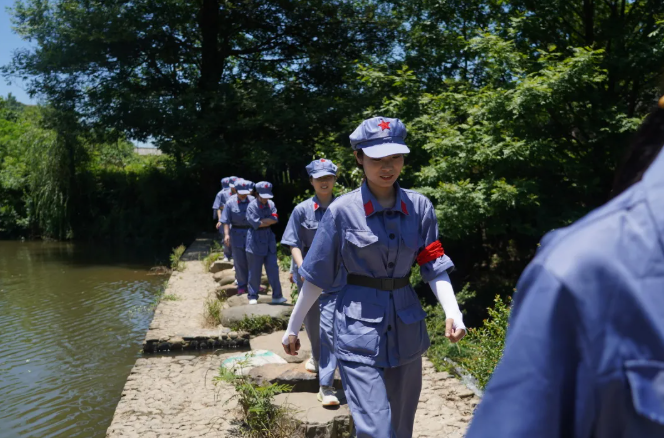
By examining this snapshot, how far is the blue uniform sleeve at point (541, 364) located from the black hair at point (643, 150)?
272 millimetres

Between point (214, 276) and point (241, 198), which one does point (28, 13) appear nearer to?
point (214, 276)

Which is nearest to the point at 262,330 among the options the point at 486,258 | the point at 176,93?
the point at 486,258

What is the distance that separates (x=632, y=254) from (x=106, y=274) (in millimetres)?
18858

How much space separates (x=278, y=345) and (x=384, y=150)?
17.2 ft

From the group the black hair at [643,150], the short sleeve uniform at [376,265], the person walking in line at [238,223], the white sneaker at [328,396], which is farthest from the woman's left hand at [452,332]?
the person walking in line at [238,223]

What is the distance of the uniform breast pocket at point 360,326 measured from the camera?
3.51 meters

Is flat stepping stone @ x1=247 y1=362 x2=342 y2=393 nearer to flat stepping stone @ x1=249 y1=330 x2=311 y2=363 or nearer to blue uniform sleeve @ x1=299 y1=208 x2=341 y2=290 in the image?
flat stepping stone @ x1=249 y1=330 x2=311 y2=363

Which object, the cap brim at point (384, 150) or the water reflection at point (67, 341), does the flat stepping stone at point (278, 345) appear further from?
the cap brim at point (384, 150)

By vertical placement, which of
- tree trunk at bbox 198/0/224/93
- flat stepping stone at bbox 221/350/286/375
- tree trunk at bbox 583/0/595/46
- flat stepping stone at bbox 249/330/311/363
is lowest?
flat stepping stone at bbox 249/330/311/363

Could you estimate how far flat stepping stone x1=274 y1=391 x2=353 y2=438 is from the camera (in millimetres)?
5297

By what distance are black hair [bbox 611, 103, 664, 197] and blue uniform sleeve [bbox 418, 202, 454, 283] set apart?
8.78ft

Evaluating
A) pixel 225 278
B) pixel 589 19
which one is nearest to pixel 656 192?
pixel 225 278

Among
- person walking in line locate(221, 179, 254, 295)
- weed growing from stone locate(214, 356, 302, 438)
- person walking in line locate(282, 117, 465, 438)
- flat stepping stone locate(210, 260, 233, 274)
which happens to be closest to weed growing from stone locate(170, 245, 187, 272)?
flat stepping stone locate(210, 260, 233, 274)

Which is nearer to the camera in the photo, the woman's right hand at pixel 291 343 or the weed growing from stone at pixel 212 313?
the woman's right hand at pixel 291 343
